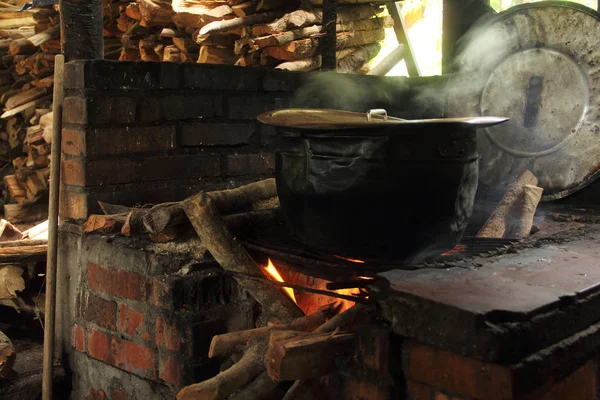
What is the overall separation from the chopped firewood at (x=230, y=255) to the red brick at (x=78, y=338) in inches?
30.3

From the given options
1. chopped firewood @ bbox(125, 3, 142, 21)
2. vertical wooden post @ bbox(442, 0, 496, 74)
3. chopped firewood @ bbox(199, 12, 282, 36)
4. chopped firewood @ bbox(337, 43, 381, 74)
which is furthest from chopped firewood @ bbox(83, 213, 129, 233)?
chopped firewood @ bbox(125, 3, 142, 21)

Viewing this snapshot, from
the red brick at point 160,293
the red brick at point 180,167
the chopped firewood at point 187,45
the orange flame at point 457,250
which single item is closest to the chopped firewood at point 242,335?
the red brick at point 160,293

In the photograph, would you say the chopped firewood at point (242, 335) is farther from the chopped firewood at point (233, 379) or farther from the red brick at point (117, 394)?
the red brick at point (117, 394)

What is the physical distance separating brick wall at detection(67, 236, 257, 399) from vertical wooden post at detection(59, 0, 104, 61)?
107cm

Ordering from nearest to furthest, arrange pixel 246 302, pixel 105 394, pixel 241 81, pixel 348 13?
pixel 246 302 → pixel 105 394 → pixel 241 81 → pixel 348 13

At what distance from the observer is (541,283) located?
68.9 inches

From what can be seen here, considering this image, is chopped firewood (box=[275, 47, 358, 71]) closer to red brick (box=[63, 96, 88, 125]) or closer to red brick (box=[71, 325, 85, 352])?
red brick (box=[63, 96, 88, 125])

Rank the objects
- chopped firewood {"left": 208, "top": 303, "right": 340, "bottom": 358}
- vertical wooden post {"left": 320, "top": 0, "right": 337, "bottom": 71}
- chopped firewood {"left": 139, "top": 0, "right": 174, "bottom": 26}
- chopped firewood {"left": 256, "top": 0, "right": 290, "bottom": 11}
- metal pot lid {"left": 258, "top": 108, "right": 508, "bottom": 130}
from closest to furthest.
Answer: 1. metal pot lid {"left": 258, "top": 108, "right": 508, "bottom": 130}
2. chopped firewood {"left": 208, "top": 303, "right": 340, "bottom": 358}
3. vertical wooden post {"left": 320, "top": 0, "right": 337, "bottom": 71}
4. chopped firewood {"left": 256, "top": 0, "right": 290, "bottom": 11}
5. chopped firewood {"left": 139, "top": 0, "right": 174, "bottom": 26}

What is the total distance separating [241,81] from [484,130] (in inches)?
48.9

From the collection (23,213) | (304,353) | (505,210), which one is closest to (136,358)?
(304,353)

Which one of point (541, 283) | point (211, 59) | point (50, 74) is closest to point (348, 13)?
point (211, 59)

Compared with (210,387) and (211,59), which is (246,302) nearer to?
(210,387)

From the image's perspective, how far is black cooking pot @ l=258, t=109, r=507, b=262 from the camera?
1753mm

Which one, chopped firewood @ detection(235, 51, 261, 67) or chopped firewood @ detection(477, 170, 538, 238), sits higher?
chopped firewood @ detection(235, 51, 261, 67)
